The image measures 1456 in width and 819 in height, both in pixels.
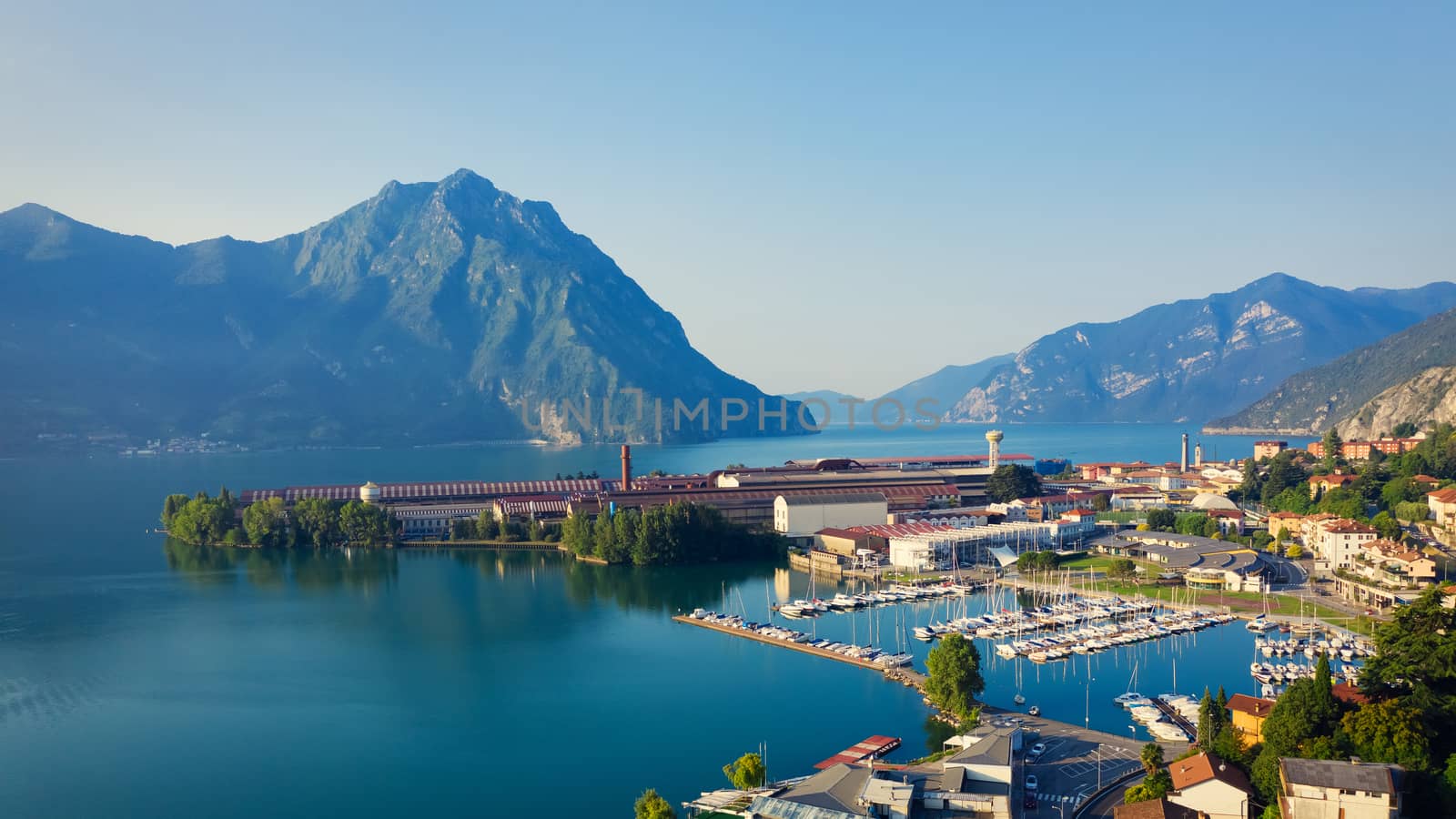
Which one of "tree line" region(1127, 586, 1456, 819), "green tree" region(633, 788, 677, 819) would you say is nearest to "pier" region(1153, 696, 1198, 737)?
"tree line" region(1127, 586, 1456, 819)

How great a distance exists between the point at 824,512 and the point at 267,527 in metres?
23.4

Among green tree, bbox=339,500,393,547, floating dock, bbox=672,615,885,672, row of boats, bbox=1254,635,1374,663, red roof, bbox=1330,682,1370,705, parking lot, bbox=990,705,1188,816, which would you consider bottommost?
parking lot, bbox=990,705,1188,816

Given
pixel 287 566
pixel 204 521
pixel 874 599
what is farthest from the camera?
pixel 204 521

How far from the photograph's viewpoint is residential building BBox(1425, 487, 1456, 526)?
41625mm

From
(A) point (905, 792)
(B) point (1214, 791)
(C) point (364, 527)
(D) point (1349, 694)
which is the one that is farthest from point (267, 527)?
(D) point (1349, 694)

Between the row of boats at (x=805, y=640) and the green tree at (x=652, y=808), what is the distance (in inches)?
411

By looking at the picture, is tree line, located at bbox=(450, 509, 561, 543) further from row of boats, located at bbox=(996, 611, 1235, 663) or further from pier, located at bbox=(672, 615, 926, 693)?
row of boats, located at bbox=(996, 611, 1235, 663)

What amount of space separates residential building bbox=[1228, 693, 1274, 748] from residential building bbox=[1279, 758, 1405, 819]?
9.74 feet

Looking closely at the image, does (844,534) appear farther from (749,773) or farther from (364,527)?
(749,773)

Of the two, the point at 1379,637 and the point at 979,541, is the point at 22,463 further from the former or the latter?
the point at 1379,637

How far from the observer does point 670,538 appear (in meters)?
41.7

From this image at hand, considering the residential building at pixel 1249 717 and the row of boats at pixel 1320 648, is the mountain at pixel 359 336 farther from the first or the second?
the residential building at pixel 1249 717

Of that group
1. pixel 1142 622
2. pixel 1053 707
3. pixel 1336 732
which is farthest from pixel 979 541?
pixel 1336 732

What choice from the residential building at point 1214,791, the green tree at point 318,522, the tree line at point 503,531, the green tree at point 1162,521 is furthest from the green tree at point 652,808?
the green tree at point 318,522
